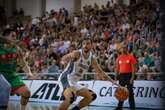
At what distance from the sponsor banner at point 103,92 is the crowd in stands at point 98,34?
0.44m

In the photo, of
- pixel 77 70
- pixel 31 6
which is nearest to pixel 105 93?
pixel 77 70

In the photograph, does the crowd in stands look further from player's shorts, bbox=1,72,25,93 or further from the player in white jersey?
player's shorts, bbox=1,72,25,93

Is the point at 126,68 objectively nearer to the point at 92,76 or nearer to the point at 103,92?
the point at 103,92

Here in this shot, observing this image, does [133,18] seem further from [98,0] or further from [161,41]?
[161,41]

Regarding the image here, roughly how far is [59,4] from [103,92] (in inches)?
523

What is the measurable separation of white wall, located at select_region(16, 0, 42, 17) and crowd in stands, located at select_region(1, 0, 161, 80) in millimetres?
1888

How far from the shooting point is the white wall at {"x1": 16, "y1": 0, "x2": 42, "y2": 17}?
29.8 m

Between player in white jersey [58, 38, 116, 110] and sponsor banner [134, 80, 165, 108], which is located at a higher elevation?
player in white jersey [58, 38, 116, 110]

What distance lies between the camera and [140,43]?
1675cm

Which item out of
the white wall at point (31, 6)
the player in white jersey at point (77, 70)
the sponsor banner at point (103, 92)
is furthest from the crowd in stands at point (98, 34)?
the player in white jersey at point (77, 70)

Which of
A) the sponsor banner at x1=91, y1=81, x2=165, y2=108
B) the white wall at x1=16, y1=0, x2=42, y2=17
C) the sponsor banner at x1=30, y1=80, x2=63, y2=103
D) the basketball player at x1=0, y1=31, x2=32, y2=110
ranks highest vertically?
the white wall at x1=16, y1=0, x2=42, y2=17

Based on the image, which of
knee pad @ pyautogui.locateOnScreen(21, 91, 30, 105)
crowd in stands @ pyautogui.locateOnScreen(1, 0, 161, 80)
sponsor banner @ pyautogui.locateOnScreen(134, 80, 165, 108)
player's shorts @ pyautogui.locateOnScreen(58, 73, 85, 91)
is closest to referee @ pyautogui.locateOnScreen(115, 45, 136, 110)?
crowd in stands @ pyautogui.locateOnScreen(1, 0, 161, 80)

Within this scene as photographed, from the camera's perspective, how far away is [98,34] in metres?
21.0

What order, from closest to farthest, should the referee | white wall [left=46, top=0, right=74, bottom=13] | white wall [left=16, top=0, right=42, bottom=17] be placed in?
the referee, white wall [left=46, top=0, right=74, bottom=13], white wall [left=16, top=0, right=42, bottom=17]
